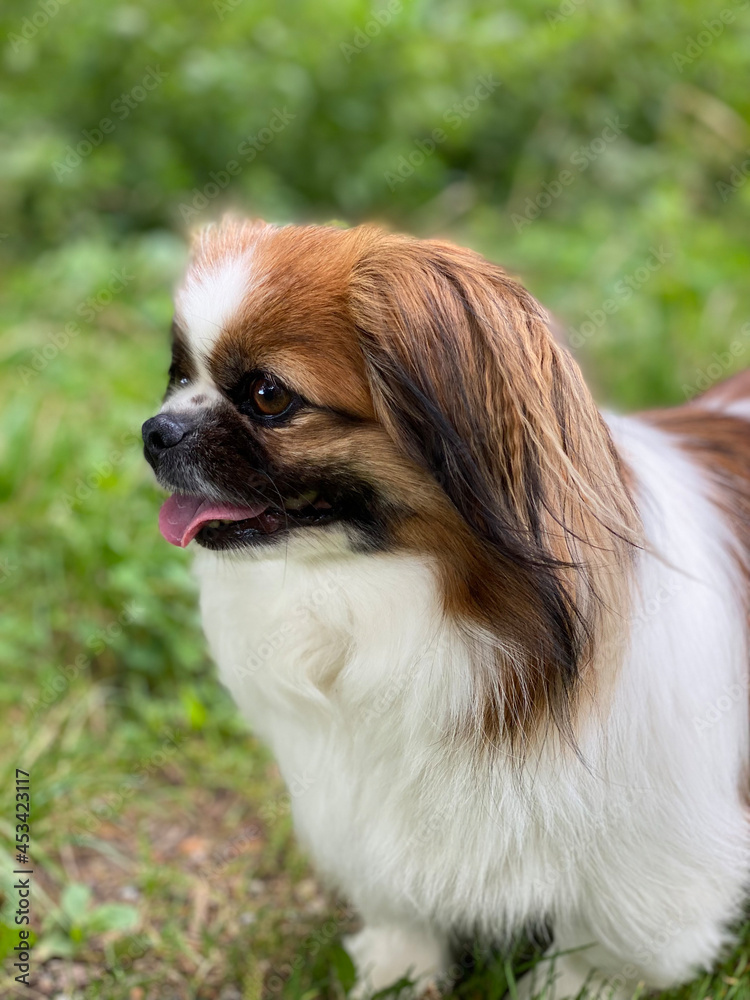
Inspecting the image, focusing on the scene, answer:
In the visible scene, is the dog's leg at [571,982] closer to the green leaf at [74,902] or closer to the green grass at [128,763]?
the green grass at [128,763]

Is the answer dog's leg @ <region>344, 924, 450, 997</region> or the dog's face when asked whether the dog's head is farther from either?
dog's leg @ <region>344, 924, 450, 997</region>

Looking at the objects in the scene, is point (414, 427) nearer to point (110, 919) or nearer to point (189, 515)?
point (189, 515)

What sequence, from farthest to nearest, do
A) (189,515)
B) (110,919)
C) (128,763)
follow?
(128,763), (110,919), (189,515)

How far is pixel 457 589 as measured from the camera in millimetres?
1854

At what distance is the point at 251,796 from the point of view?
324 centimetres

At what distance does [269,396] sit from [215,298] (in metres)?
0.20

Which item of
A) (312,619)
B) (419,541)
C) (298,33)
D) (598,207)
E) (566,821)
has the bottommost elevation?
(566,821)

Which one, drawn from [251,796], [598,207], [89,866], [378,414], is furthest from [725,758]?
[598,207]

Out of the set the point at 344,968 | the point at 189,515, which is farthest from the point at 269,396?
the point at 344,968

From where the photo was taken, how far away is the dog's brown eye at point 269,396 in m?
1.80

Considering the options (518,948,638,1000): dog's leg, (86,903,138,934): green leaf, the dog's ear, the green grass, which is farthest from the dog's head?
(86,903,138,934): green leaf

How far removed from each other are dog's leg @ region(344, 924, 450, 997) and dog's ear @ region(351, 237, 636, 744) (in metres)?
1.04

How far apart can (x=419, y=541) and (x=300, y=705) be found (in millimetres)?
478

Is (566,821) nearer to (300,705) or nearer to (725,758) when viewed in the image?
(725,758)
